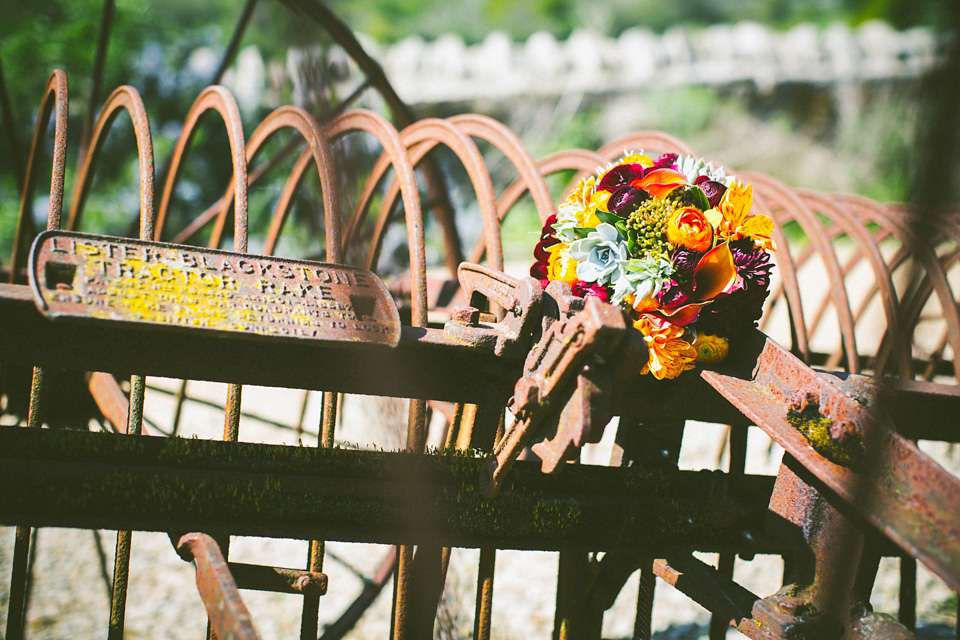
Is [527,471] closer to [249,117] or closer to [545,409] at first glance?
[545,409]

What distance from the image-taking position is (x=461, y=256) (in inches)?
133

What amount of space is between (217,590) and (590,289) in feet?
3.12

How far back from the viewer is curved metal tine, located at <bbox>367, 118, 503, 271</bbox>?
2.12 meters

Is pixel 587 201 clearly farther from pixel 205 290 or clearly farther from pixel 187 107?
pixel 187 107

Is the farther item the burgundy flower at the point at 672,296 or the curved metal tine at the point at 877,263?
the curved metal tine at the point at 877,263

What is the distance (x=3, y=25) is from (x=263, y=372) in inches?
331

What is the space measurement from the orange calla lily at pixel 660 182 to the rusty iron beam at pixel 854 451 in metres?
0.37

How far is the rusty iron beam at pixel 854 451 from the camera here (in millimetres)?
1090

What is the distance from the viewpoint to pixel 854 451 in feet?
4.19

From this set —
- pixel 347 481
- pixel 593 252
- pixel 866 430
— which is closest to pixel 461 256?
pixel 593 252

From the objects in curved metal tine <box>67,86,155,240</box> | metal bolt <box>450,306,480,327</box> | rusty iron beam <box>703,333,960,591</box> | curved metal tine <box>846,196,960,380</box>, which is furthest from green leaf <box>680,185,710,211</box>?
curved metal tine <box>67,86,155,240</box>

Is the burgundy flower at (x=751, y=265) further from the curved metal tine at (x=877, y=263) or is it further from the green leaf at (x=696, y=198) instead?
the curved metal tine at (x=877, y=263)

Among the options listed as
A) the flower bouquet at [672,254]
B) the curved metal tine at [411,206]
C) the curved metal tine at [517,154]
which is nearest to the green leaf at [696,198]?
the flower bouquet at [672,254]

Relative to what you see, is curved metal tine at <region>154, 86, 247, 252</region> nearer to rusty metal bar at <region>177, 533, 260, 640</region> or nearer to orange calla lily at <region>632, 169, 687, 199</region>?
rusty metal bar at <region>177, 533, 260, 640</region>
